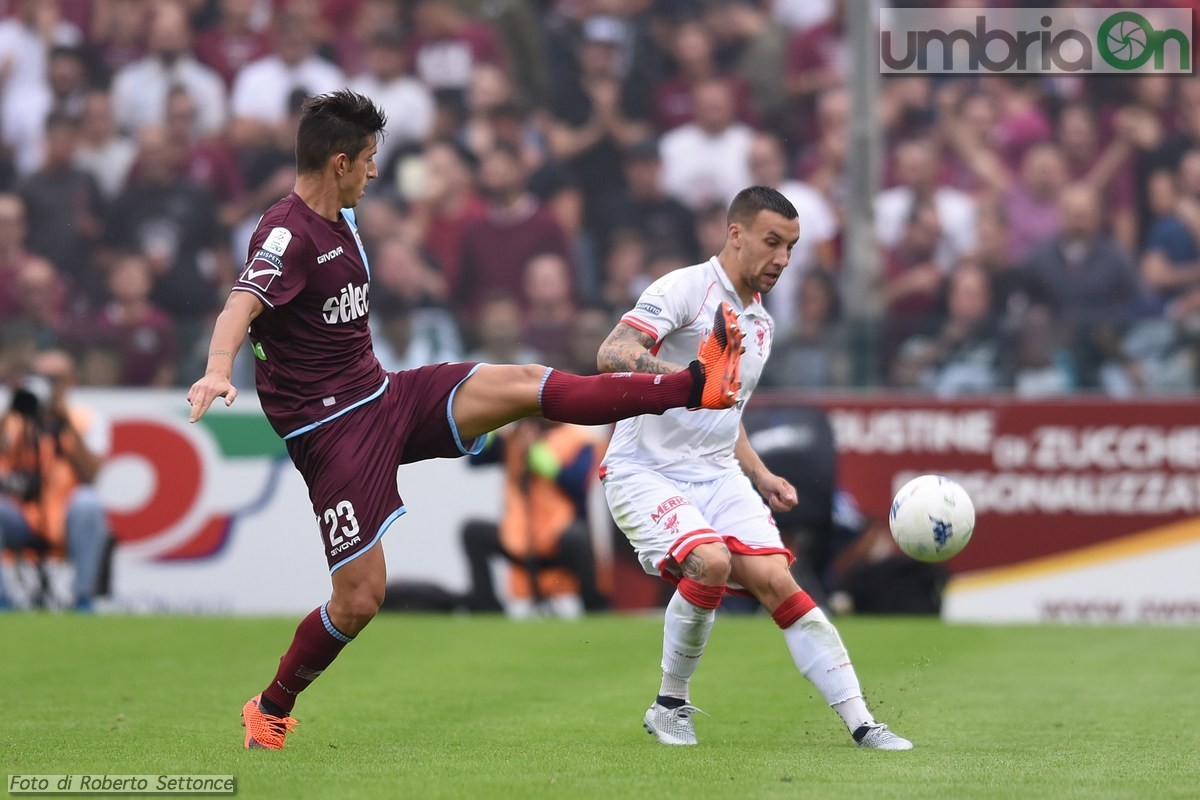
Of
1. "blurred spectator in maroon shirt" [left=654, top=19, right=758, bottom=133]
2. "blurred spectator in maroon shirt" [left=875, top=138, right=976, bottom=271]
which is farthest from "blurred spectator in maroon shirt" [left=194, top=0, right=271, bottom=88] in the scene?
"blurred spectator in maroon shirt" [left=875, top=138, right=976, bottom=271]

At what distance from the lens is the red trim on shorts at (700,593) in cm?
739

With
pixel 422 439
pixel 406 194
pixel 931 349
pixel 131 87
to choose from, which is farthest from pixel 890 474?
pixel 131 87

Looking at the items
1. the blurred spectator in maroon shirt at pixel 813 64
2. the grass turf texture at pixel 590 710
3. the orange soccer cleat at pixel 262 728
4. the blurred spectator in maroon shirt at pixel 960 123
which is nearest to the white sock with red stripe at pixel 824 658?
the grass turf texture at pixel 590 710

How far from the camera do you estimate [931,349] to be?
1434 cm

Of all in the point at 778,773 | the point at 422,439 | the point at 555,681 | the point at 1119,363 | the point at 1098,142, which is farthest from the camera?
the point at 1098,142

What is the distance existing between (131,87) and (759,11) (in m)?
7.02

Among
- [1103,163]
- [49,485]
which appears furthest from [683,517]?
[1103,163]

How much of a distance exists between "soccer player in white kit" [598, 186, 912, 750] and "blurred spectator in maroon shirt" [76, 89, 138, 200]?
11669 mm

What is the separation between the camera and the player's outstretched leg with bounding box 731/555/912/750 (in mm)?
7234

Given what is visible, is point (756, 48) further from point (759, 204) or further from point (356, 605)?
point (356, 605)

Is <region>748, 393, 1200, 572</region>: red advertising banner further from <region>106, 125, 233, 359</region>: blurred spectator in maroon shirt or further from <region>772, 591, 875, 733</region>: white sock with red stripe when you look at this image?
<region>772, 591, 875, 733</region>: white sock with red stripe

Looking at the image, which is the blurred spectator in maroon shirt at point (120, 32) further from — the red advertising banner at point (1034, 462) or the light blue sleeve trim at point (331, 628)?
the light blue sleeve trim at point (331, 628)

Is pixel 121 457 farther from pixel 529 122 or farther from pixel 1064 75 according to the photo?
pixel 1064 75

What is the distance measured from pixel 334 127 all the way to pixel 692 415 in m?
2.08
